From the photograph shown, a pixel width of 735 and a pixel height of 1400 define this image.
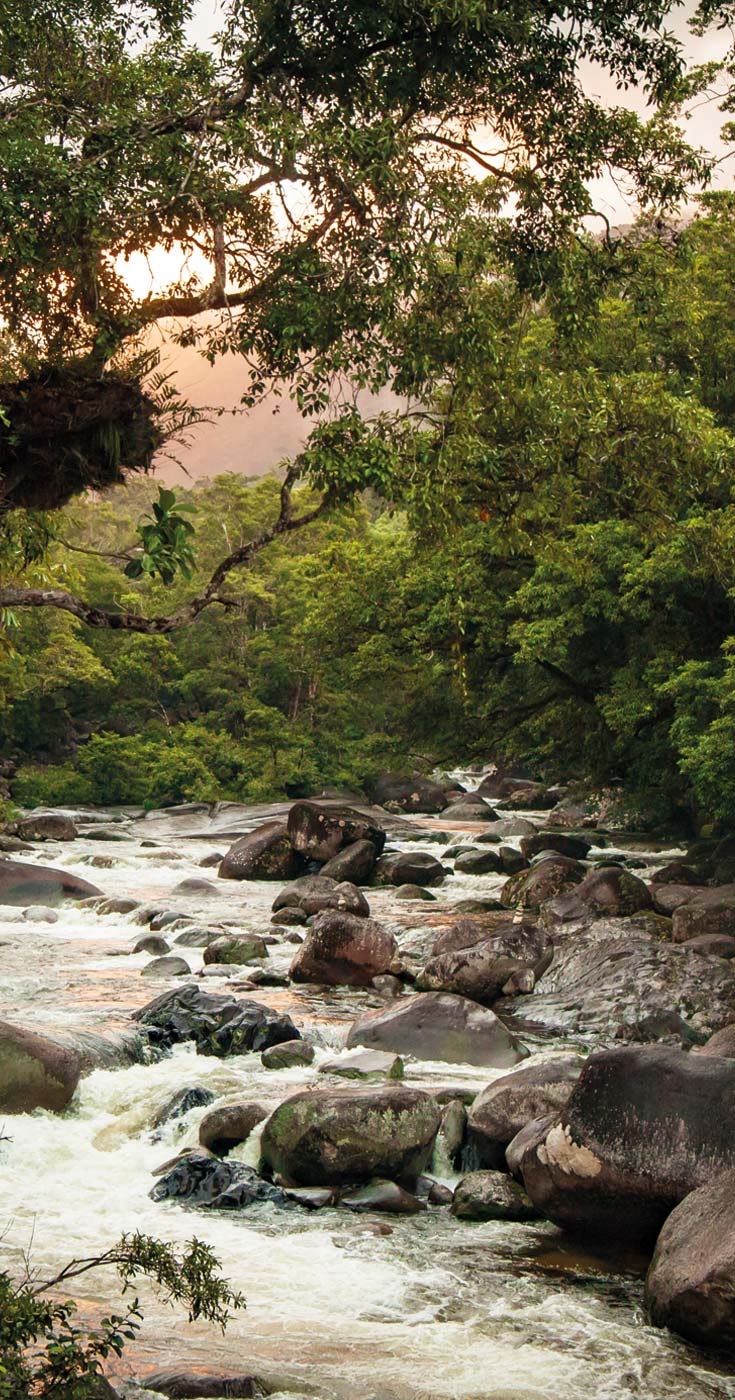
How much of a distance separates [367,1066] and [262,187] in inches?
271

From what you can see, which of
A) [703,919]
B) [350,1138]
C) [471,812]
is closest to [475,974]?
[703,919]

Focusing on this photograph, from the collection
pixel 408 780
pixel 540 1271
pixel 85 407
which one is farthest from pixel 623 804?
pixel 85 407

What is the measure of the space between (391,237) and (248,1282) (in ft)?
18.4

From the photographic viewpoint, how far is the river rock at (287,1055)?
35.6 ft

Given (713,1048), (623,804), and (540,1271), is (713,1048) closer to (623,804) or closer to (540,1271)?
(540,1271)

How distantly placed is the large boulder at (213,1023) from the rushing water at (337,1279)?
0.22 m

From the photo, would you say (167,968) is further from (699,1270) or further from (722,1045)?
(699,1270)

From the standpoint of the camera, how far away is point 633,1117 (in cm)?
757

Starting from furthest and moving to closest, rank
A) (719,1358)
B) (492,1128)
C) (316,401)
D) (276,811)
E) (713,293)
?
(276,811) < (713,293) < (492,1128) < (316,401) < (719,1358)

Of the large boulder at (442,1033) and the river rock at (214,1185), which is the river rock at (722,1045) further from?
the river rock at (214,1185)

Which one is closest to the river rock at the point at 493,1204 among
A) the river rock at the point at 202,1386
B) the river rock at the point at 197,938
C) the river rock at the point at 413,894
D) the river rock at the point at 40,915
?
the river rock at the point at 202,1386

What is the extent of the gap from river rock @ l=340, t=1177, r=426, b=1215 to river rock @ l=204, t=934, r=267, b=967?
7.02m

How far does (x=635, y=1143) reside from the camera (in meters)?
7.50

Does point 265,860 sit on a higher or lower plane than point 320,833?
lower
